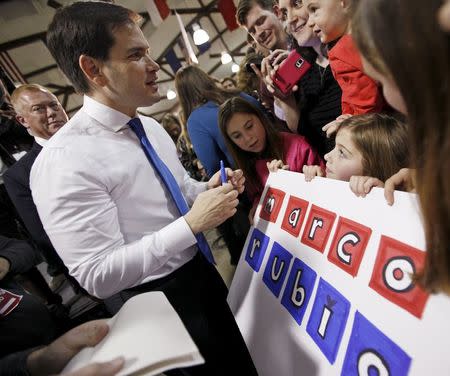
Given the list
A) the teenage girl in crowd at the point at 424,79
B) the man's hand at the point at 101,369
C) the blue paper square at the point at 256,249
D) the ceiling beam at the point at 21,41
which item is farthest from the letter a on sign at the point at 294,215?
the ceiling beam at the point at 21,41

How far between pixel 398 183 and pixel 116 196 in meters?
0.89

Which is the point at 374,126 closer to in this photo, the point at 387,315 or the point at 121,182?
the point at 387,315

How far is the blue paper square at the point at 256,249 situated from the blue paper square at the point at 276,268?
2.5 inches

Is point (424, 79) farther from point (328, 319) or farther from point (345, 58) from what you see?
point (345, 58)

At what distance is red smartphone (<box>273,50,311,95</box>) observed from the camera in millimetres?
1415

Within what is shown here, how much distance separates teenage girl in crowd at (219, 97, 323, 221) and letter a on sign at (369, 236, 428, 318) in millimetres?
1061

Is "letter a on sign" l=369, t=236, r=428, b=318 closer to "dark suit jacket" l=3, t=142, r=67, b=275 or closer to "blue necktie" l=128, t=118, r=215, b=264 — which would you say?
"blue necktie" l=128, t=118, r=215, b=264

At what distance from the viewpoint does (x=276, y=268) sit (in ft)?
3.25

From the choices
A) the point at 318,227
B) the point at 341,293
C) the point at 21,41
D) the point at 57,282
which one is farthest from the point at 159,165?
the point at 21,41

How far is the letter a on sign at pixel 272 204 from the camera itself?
1155 mm

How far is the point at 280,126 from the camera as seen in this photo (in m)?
2.13

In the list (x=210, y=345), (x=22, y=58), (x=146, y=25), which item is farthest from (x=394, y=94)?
(x=146, y=25)

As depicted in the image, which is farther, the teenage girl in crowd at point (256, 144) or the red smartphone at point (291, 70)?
the teenage girl in crowd at point (256, 144)

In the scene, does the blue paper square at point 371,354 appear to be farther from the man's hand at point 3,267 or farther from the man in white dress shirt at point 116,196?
the man's hand at point 3,267
